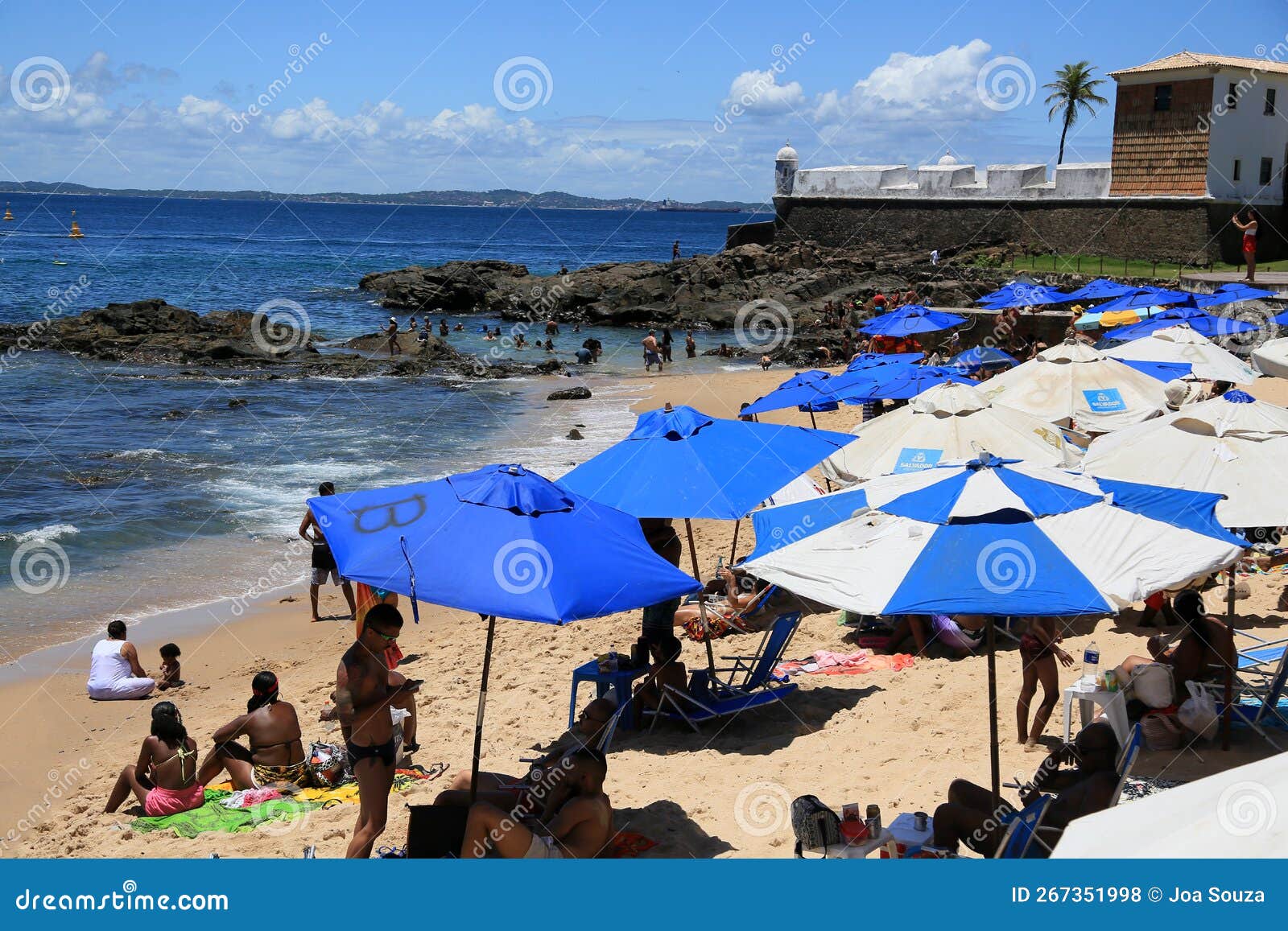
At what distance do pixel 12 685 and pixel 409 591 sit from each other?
707 cm

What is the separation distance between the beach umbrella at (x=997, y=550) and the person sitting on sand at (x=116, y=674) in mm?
6548

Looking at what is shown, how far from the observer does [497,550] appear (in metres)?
5.33

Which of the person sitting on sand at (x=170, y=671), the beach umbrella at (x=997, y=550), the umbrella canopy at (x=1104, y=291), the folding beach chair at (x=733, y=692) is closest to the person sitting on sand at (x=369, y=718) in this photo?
the beach umbrella at (x=997, y=550)

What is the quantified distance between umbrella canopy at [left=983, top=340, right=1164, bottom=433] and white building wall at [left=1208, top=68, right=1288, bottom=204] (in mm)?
28733

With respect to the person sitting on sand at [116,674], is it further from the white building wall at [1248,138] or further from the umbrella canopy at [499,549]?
the white building wall at [1248,138]

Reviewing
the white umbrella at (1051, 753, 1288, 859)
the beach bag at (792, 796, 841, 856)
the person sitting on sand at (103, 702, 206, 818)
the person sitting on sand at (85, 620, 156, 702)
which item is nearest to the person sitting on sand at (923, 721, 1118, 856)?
the beach bag at (792, 796, 841, 856)

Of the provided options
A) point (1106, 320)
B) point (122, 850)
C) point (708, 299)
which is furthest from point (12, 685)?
point (708, 299)

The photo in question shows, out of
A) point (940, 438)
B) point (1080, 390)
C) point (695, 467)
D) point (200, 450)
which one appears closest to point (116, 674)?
point (695, 467)

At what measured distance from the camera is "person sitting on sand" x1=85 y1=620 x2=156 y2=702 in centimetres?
986

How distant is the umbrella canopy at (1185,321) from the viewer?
17766mm

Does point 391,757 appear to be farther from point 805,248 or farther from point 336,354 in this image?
A: point 805,248

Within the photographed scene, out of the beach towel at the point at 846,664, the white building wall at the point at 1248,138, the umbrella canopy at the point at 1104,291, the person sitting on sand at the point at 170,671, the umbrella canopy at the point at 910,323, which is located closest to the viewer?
the beach towel at the point at 846,664

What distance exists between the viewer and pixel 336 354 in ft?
117

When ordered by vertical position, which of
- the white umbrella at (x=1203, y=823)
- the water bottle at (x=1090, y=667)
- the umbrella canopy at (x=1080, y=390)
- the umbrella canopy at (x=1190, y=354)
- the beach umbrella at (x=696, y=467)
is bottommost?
the water bottle at (x=1090, y=667)
